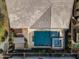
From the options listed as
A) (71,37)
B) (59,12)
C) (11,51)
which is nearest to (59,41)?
(71,37)

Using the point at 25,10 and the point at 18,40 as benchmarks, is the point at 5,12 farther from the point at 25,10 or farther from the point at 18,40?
the point at 18,40

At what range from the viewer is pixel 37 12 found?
9.36ft

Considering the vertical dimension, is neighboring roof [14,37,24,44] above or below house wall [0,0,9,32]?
below

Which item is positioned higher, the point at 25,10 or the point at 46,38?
the point at 25,10

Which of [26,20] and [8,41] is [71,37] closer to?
[26,20]

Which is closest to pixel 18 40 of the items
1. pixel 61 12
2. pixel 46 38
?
pixel 46 38

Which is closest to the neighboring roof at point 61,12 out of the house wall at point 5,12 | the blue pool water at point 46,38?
the blue pool water at point 46,38

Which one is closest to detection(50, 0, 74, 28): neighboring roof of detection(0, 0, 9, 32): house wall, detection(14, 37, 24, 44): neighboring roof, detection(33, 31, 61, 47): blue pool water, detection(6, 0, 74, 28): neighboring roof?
detection(6, 0, 74, 28): neighboring roof

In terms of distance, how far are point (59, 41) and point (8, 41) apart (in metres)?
0.58

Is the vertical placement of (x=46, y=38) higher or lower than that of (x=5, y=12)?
Result: lower

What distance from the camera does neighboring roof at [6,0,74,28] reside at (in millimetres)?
2844

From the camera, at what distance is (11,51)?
283cm

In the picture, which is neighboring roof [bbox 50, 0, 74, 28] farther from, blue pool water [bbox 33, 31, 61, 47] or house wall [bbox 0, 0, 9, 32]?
house wall [bbox 0, 0, 9, 32]

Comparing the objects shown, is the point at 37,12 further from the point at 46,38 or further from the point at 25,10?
the point at 46,38
